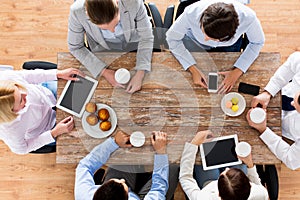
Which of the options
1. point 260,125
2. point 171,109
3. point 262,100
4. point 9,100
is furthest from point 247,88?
point 9,100

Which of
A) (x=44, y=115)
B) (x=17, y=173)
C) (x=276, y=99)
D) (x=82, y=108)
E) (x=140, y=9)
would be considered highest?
(x=140, y=9)

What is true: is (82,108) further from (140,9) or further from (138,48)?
(140,9)

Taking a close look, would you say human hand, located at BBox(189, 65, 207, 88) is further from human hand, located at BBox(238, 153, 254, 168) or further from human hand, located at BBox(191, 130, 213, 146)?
human hand, located at BBox(238, 153, 254, 168)

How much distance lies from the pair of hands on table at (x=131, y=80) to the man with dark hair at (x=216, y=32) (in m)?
0.23

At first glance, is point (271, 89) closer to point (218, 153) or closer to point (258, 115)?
point (258, 115)

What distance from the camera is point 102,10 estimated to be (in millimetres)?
1804

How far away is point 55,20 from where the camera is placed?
2.94 metres

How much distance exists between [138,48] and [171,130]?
0.49 m

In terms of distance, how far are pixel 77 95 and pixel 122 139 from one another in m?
0.34

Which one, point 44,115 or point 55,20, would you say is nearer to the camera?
point 44,115


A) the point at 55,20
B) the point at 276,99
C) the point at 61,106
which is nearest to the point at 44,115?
the point at 61,106

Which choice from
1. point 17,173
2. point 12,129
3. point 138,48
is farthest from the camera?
point 17,173

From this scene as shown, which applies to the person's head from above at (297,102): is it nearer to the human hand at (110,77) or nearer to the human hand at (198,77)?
the human hand at (198,77)

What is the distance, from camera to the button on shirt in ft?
6.58
